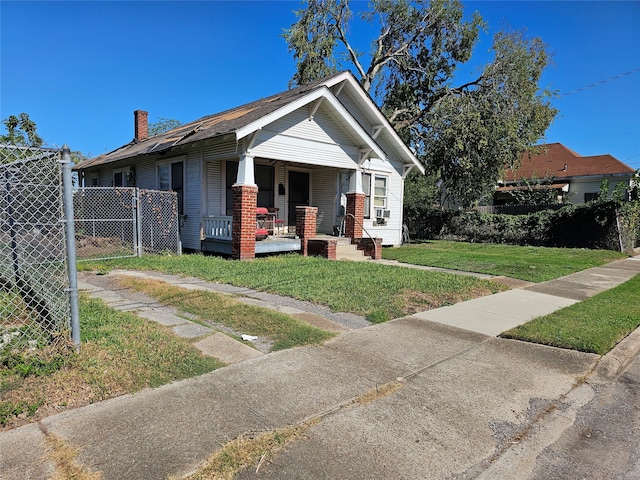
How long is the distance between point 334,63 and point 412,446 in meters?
25.2

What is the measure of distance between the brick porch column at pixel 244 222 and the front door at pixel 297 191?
4.46 metres

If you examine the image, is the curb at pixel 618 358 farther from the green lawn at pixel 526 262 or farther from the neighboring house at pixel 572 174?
the neighboring house at pixel 572 174

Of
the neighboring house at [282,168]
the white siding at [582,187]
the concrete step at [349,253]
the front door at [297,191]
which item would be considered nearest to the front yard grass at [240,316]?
the neighboring house at [282,168]

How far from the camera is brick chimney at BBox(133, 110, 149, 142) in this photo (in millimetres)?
19984

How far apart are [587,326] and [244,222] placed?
793 cm

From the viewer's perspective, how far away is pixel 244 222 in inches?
435

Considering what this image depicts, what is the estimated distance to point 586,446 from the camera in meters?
2.98

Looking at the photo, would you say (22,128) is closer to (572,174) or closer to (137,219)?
(137,219)

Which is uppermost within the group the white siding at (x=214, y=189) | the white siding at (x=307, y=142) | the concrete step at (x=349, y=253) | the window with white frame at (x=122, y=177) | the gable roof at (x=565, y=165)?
the gable roof at (x=565, y=165)

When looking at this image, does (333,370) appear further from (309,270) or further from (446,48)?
(446,48)

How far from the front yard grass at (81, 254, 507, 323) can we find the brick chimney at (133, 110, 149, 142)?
10595 millimetres

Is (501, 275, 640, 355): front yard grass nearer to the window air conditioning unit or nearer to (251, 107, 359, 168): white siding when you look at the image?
(251, 107, 359, 168): white siding

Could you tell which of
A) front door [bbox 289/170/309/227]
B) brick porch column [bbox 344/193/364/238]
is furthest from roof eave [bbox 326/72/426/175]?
front door [bbox 289/170/309/227]

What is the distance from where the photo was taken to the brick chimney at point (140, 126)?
65.6ft
